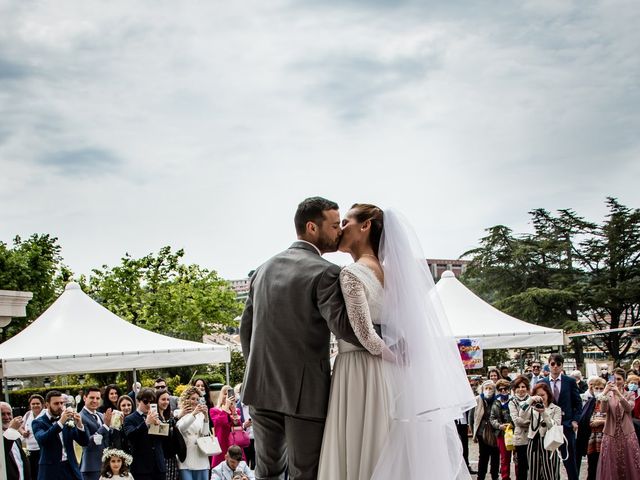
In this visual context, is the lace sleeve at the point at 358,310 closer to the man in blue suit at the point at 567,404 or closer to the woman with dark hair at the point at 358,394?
the woman with dark hair at the point at 358,394

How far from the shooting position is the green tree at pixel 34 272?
115 feet

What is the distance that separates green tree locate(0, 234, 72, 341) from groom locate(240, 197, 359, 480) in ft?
105

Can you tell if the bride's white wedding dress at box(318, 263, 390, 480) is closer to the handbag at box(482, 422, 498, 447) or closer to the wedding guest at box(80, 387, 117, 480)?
the wedding guest at box(80, 387, 117, 480)

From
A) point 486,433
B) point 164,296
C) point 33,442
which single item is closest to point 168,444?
point 33,442

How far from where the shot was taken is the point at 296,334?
154 inches

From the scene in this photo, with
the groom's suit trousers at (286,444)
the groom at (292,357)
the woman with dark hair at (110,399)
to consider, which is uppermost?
the groom at (292,357)

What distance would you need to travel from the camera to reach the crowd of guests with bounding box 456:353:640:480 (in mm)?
9258

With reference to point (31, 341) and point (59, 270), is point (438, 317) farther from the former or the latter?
point (59, 270)

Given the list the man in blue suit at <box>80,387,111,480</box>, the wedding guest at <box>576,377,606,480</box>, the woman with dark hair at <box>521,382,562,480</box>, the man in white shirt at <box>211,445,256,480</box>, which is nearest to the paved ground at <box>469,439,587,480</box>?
the wedding guest at <box>576,377,606,480</box>

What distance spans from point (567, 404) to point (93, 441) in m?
5.80

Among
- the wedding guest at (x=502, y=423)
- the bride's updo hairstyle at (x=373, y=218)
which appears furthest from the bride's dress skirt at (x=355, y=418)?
the wedding guest at (x=502, y=423)

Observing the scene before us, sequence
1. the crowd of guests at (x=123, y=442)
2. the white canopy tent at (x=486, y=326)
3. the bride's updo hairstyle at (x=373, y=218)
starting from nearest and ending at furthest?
the bride's updo hairstyle at (x=373, y=218) < the crowd of guests at (x=123, y=442) < the white canopy tent at (x=486, y=326)

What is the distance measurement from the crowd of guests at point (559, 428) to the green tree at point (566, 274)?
26589mm

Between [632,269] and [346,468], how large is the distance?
37506mm
